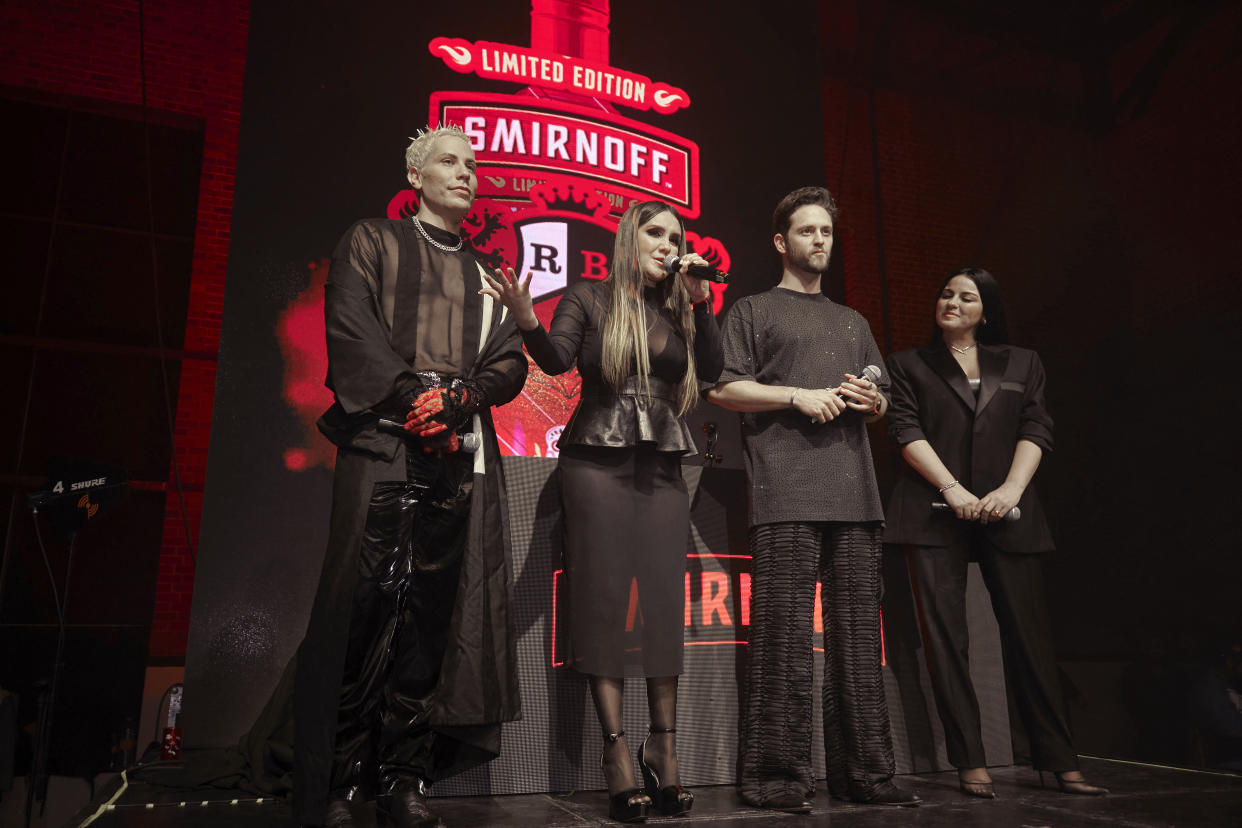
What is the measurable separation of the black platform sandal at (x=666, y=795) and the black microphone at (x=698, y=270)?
44.0 inches

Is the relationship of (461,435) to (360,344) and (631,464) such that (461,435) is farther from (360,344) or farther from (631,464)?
(631,464)

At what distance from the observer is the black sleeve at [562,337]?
208 cm

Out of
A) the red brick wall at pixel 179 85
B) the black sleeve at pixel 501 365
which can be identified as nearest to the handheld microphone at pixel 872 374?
the black sleeve at pixel 501 365

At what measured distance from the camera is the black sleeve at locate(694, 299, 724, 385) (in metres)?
2.27

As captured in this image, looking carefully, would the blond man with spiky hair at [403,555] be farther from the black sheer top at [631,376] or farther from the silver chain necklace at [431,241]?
the black sheer top at [631,376]

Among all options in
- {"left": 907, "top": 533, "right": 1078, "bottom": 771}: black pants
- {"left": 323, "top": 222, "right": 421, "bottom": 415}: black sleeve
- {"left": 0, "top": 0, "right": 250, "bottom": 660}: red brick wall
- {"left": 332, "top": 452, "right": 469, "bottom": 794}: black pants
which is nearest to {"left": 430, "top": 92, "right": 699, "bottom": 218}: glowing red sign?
{"left": 323, "top": 222, "right": 421, "bottom": 415}: black sleeve

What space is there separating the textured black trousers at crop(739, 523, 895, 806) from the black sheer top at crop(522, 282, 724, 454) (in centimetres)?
43

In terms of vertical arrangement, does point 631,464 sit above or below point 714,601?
above

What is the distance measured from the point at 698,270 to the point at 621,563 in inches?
29.9

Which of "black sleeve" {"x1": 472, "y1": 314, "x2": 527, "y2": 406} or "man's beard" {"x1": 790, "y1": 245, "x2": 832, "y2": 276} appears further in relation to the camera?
"man's beard" {"x1": 790, "y1": 245, "x2": 832, "y2": 276}

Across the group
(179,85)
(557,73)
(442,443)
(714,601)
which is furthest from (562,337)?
(179,85)

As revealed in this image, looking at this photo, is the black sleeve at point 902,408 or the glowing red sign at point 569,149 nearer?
the black sleeve at point 902,408

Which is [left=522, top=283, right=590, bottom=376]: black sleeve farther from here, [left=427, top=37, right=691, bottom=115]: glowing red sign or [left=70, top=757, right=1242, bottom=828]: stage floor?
[left=427, top=37, right=691, bottom=115]: glowing red sign

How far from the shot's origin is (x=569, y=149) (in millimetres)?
4309
